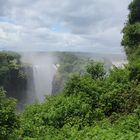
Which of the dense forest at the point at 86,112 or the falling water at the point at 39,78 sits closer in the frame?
the dense forest at the point at 86,112

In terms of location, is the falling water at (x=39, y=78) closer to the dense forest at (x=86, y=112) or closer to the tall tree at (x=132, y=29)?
the tall tree at (x=132, y=29)

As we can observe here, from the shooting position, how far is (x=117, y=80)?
34688 millimetres

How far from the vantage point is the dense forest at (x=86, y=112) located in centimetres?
2023

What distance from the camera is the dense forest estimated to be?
66.4 feet

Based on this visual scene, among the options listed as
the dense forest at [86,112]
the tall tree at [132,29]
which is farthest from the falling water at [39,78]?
the dense forest at [86,112]

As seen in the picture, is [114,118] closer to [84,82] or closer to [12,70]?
[84,82]

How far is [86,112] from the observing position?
28.3m

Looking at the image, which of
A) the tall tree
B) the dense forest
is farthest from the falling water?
the dense forest

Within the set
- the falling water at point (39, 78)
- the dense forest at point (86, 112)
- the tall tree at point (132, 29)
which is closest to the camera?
the dense forest at point (86, 112)

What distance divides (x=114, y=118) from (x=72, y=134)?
718cm

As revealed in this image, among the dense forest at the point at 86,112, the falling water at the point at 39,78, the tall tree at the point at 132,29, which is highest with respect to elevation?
the tall tree at the point at 132,29

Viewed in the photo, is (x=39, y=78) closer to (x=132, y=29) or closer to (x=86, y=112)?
(x=132, y=29)

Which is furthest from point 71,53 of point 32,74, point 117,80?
point 117,80

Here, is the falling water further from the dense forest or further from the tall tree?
the dense forest
